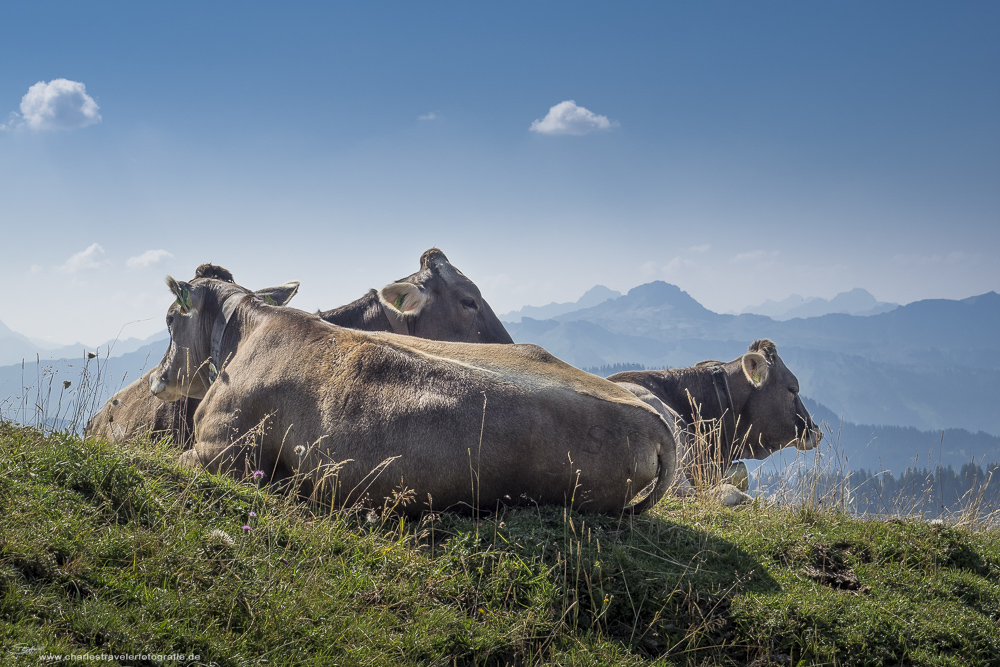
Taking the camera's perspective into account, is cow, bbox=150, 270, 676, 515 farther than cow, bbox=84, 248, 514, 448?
No

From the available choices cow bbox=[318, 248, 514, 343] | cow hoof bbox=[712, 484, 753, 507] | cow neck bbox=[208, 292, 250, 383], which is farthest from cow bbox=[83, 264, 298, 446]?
cow hoof bbox=[712, 484, 753, 507]

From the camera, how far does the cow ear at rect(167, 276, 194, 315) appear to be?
29.2 feet

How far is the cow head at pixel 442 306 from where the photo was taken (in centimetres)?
1220

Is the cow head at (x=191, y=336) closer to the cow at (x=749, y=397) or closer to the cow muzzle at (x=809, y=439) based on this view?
the cow at (x=749, y=397)

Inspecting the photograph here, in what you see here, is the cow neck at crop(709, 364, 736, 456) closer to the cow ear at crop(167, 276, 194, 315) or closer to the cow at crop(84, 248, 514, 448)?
the cow at crop(84, 248, 514, 448)

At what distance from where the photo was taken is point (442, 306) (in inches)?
500

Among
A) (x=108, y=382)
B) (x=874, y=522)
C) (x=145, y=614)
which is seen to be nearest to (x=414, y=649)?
(x=145, y=614)

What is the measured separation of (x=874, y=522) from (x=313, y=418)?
5808 millimetres

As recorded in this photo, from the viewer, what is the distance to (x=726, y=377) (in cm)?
1403

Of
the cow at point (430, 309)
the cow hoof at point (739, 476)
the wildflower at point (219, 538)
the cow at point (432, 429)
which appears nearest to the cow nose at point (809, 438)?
the cow hoof at point (739, 476)

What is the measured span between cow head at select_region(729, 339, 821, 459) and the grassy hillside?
766 cm

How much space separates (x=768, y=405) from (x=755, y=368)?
2.89 feet

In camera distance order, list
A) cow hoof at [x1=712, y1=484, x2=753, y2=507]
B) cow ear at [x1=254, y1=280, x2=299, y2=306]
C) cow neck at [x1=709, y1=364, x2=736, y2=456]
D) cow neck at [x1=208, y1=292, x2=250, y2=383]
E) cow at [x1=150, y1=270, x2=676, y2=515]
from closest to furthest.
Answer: cow at [x1=150, y1=270, x2=676, y2=515]
cow hoof at [x1=712, y1=484, x2=753, y2=507]
cow neck at [x1=208, y1=292, x2=250, y2=383]
cow ear at [x1=254, y1=280, x2=299, y2=306]
cow neck at [x1=709, y1=364, x2=736, y2=456]

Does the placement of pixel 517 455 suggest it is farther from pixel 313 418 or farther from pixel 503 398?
pixel 313 418
